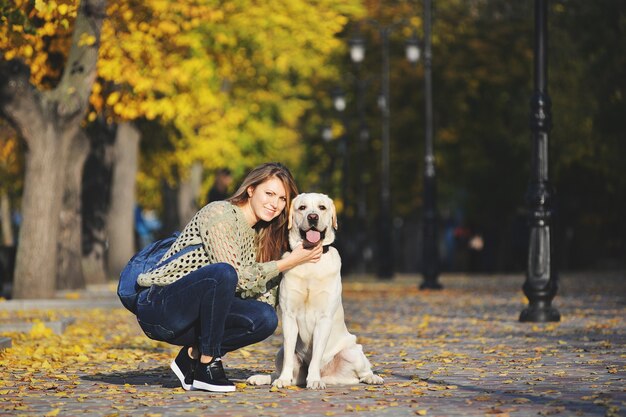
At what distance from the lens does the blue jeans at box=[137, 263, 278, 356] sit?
1026cm

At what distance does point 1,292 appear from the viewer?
27141 millimetres

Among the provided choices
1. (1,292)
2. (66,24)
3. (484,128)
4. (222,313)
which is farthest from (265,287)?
(484,128)

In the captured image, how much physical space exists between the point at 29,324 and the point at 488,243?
3853cm

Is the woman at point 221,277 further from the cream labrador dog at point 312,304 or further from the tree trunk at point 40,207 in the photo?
the tree trunk at point 40,207

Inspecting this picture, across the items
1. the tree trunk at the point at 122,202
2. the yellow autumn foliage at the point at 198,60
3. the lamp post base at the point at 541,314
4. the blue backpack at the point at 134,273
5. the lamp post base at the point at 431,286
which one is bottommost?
the lamp post base at the point at 541,314

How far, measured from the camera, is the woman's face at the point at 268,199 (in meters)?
10.5

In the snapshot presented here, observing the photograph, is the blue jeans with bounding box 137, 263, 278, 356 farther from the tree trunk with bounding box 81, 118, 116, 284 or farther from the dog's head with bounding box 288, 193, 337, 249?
the tree trunk with bounding box 81, 118, 116, 284

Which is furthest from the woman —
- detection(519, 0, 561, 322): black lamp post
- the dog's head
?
detection(519, 0, 561, 322): black lamp post

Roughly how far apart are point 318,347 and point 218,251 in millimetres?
936

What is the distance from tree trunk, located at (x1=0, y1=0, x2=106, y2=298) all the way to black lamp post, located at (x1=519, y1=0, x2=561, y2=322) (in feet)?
22.0

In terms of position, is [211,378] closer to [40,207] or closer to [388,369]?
[388,369]

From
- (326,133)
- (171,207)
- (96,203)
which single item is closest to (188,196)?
(171,207)

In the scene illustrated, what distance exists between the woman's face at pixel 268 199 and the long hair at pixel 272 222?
0.14 feet

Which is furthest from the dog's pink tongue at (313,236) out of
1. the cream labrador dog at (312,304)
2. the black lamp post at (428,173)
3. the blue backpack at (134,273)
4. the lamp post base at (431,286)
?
the black lamp post at (428,173)
